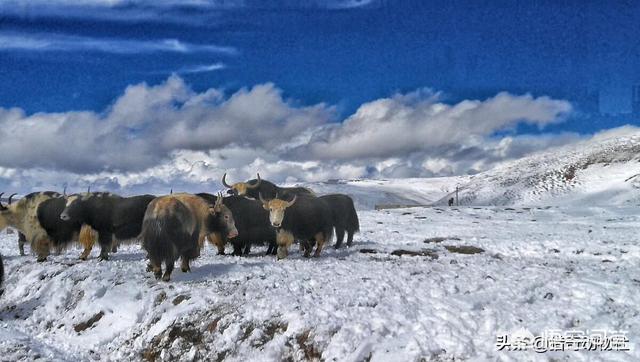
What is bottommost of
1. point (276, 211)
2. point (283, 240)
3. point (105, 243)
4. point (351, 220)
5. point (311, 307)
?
point (311, 307)

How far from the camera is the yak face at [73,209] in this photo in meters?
14.8

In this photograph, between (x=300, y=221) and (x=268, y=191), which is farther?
(x=268, y=191)

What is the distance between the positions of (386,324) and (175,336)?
3.75 metres

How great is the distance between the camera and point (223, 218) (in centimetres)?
1386

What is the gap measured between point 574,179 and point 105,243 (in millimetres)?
68791

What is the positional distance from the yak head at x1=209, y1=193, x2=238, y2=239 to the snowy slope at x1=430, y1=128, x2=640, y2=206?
48549 millimetres

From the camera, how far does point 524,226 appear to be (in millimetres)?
27062

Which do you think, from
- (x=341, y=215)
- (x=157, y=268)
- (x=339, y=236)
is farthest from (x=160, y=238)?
(x=341, y=215)

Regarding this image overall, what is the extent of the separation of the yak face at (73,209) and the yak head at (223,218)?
14.3 ft

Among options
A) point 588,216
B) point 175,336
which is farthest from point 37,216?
point 588,216

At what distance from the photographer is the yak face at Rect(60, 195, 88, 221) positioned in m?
14.8

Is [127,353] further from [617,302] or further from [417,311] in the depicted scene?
[617,302]

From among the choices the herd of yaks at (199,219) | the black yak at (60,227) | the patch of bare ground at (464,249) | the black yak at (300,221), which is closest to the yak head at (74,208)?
the herd of yaks at (199,219)

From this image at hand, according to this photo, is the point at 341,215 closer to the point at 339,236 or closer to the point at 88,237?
the point at 339,236
